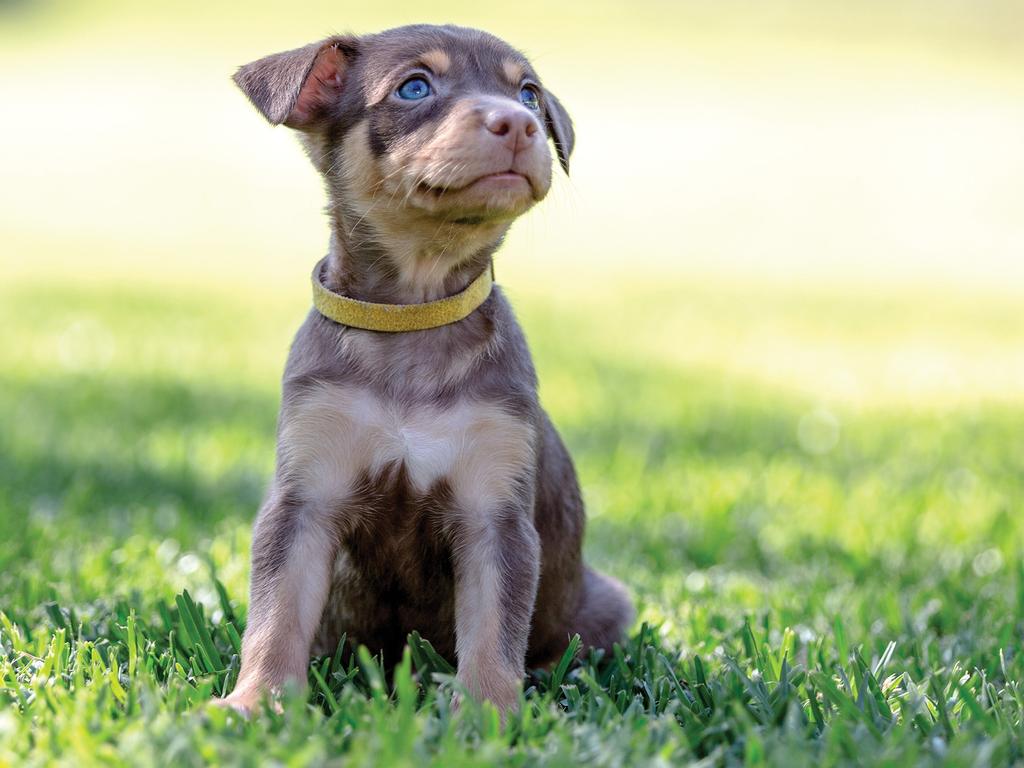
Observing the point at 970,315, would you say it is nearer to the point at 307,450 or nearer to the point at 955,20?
the point at 307,450

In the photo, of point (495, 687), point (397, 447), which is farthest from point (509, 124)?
point (495, 687)

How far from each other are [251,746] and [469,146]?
1.34 metres

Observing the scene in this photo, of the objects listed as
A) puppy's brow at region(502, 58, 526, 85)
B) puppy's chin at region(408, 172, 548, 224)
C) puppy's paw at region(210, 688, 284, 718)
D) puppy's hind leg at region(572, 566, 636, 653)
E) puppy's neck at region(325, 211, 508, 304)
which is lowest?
puppy's hind leg at region(572, 566, 636, 653)

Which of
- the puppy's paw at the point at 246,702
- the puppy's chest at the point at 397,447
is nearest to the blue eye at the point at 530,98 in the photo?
the puppy's chest at the point at 397,447

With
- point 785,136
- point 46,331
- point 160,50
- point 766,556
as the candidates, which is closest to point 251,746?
point 766,556

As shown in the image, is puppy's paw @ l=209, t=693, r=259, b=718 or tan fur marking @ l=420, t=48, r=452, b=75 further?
tan fur marking @ l=420, t=48, r=452, b=75

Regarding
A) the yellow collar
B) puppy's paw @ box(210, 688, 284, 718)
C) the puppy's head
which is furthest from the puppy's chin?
puppy's paw @ box(210, 688, 284, 718)

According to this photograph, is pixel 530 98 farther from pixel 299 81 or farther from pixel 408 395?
pixel 408 395

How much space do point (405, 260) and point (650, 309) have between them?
26.4 feet

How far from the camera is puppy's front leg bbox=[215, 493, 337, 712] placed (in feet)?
9.73

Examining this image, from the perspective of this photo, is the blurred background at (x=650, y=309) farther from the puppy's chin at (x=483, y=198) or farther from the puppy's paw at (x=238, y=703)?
the puppy's paw at (x=238, y=703)

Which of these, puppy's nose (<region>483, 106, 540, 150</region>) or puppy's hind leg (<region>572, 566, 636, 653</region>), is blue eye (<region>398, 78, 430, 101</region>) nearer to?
puppy's nose (<region>483, 106, 540, 150</region>)

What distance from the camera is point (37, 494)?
17.2ft

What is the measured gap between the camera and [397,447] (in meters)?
3.10
